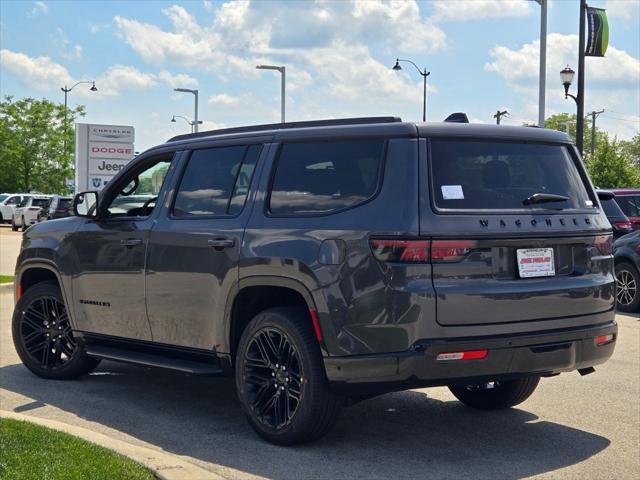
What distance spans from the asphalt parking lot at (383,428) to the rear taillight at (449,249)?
1225mm

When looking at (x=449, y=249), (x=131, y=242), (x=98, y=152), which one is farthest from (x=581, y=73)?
(x=449, y=249)

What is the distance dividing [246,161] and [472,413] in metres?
2.45

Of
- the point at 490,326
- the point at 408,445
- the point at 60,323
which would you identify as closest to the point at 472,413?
the point at 408,445

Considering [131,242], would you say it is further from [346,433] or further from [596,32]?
[596,32]

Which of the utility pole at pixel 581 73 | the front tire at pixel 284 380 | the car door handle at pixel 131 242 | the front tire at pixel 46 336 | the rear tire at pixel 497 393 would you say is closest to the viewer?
the front tire at pixel 284 380

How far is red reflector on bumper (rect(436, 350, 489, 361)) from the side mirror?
11.2ft

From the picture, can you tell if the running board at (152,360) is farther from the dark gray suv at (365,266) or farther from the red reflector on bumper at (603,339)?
the red reflector on bumper at (603,339)

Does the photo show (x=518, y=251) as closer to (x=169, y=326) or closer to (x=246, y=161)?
(x=246, y=161)

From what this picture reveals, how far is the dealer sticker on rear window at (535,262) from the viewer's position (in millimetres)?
5504

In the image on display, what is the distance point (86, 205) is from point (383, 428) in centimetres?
300

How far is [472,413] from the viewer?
6883mm

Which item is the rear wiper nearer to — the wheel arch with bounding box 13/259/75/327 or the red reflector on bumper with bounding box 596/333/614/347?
the red reflector on bumper with bounding box 596/333/614/347

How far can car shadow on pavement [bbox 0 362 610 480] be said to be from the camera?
18.0 ft

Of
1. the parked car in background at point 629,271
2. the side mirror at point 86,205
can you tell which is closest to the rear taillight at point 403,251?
the side mirror at point 86,205
